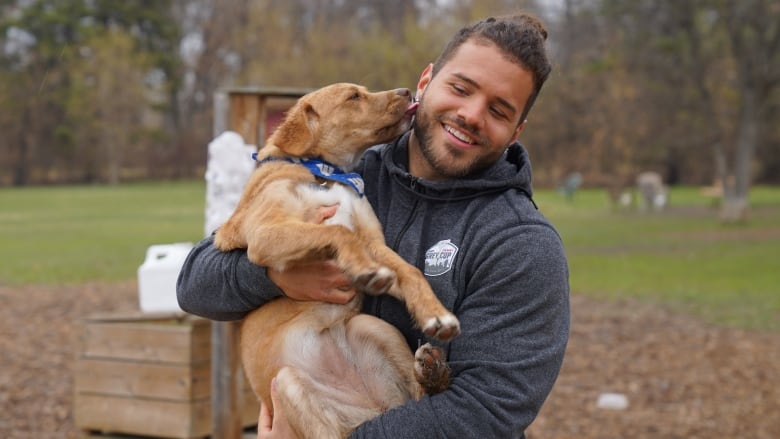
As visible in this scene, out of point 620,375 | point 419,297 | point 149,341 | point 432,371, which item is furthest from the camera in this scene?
point 620,375

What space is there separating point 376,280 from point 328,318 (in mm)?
335

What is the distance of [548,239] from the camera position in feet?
9.45

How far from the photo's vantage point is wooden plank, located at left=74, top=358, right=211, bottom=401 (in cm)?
611

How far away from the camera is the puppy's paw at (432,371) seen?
284 cm

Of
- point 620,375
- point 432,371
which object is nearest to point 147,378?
point 432,371

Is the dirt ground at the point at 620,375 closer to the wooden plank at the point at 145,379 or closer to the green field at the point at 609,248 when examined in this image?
the wooden plank at the point at 145,379

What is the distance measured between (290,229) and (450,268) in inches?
22.9

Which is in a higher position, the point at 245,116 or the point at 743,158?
the point at 245,116

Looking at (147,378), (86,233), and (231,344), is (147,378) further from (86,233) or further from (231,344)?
(86,233)

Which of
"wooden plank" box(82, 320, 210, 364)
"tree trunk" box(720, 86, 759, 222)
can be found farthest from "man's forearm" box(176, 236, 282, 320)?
"tree trunk" box(720, 86, 759, 222)

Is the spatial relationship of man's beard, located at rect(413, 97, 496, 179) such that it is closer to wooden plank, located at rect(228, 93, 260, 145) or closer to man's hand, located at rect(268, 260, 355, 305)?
man's hand, located at rect(268, 260, 355, 305)

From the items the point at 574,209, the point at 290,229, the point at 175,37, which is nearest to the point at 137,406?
the point at 290,229

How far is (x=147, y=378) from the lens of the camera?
6184mm

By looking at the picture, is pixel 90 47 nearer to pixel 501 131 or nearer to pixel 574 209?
pixel 574 209
